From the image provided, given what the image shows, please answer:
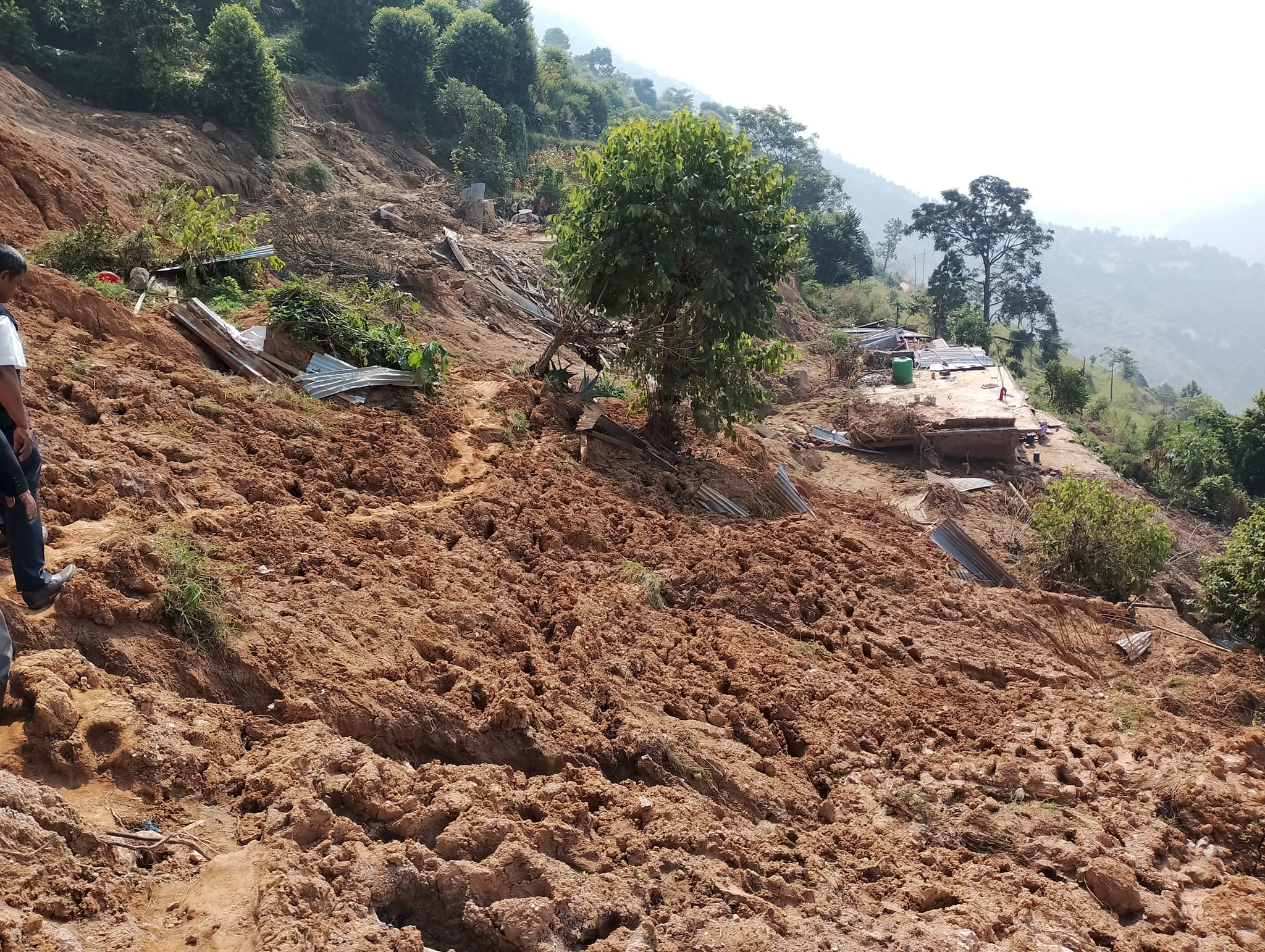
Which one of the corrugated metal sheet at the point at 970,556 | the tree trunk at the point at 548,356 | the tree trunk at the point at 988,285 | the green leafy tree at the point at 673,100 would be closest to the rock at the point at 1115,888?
the corrugated metal sheet at the point at 970,556

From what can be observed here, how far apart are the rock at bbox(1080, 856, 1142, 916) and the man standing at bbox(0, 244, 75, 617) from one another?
5.72 metres

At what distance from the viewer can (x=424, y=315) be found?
12.6 meters

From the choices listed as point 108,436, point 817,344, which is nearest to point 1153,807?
point 108,436

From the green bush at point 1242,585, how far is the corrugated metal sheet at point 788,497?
4979 millimetres

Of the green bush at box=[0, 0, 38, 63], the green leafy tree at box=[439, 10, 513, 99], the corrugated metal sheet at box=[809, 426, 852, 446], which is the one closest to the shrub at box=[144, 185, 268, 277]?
the corrugated metal sheet at box=[809, 426, 852, 446]

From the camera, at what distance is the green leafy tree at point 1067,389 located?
1114 inches

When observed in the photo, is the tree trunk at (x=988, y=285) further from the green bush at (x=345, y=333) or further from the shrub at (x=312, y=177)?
the green bush at (x=345, y=333)

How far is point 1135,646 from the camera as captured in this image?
8.68 meters

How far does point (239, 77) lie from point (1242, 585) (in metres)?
22.3

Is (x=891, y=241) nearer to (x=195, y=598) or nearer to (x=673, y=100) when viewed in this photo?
(x=673, y=100)

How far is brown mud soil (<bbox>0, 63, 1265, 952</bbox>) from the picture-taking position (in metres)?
3.20

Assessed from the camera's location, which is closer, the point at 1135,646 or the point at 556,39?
the point at 1135,646

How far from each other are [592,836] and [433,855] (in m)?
0.86

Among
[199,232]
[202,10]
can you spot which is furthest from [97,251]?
Result: [202,10]
